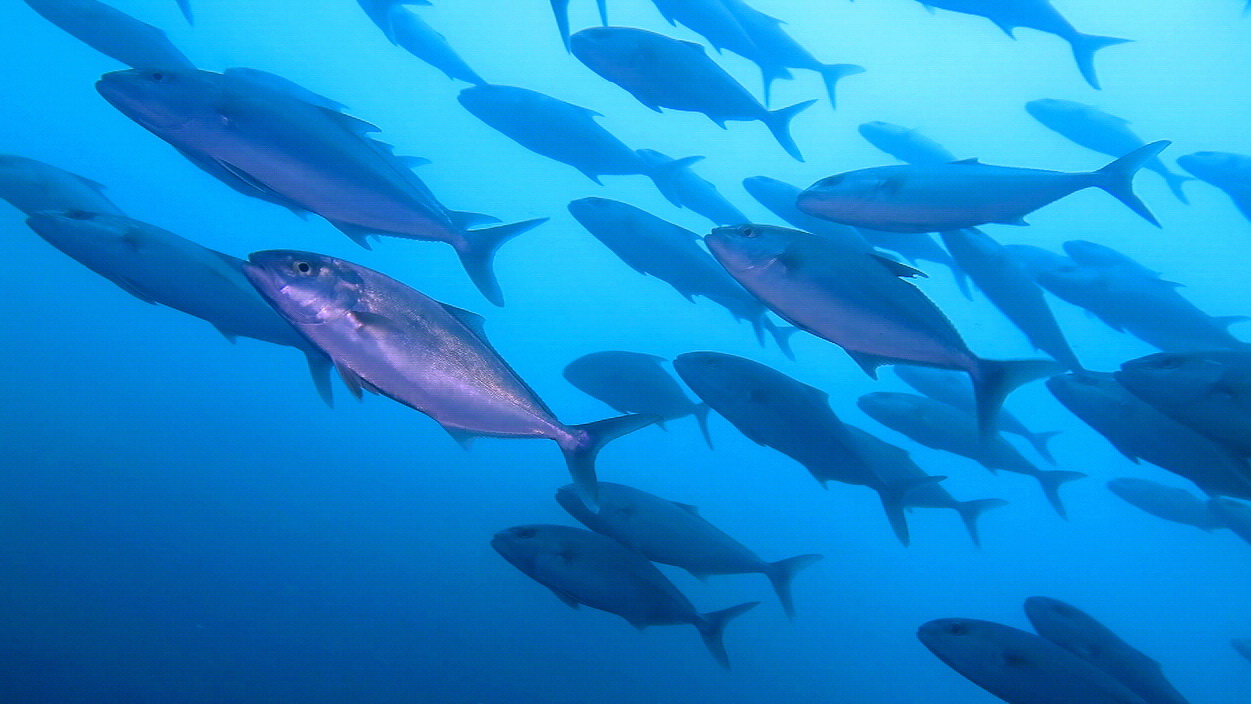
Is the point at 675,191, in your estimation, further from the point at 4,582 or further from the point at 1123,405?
the point at 4,582

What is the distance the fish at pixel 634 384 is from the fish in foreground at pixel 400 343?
120 inches

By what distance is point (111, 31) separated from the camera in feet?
A: 14.7

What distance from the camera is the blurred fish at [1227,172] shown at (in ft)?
16.6

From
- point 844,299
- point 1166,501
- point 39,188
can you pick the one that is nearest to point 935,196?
point 844,299

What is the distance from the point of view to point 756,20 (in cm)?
489

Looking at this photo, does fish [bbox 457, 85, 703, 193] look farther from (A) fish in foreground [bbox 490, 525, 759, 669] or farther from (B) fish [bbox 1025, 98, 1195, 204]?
(B) fish [bbox 1025, 98, 1195, 204]

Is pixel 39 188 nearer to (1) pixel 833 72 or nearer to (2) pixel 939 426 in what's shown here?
(1) pixel 833 72

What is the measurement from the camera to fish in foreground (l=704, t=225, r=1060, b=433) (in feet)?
7.09

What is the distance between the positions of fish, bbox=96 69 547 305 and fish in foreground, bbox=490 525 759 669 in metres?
1.99

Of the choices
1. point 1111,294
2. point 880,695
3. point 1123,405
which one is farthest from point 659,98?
Result: point 880,695

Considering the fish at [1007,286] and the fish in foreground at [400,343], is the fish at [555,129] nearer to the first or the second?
the fish at [1007,286]

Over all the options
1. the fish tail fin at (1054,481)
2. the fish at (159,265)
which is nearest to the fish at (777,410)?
the fish at (159,265)

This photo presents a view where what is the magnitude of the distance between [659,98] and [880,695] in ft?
35.3

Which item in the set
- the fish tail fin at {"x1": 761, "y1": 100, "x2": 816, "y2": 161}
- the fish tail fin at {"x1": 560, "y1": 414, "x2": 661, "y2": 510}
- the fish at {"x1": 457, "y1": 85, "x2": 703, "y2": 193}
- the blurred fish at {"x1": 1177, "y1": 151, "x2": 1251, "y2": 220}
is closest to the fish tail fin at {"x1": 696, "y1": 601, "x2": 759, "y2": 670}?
the fish tail fin at {"x1": 560, "y1": 414, "x2": 661, "y2": 510}
